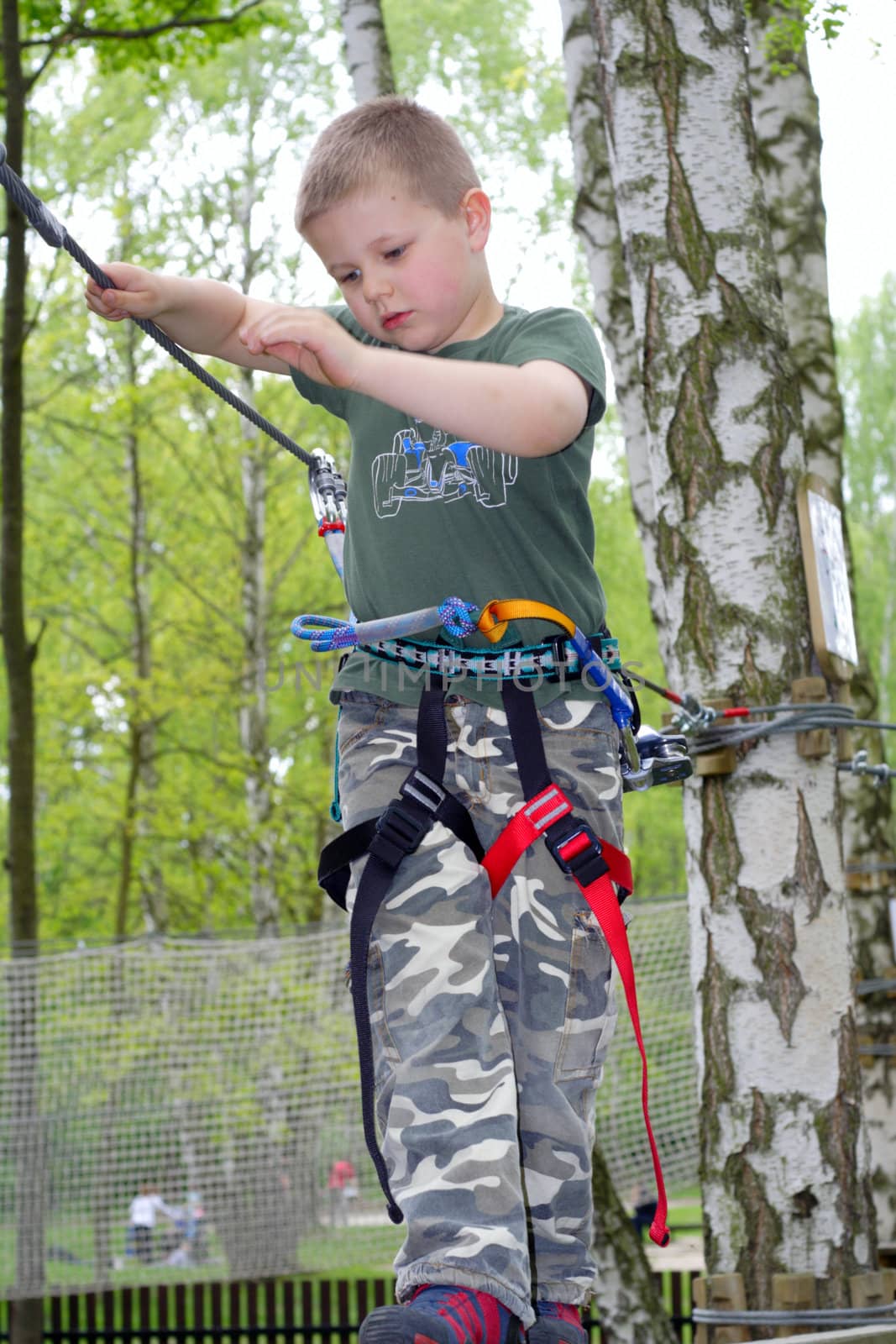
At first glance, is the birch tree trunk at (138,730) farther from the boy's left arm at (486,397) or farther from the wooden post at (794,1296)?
the boy's left arm at (486,397)

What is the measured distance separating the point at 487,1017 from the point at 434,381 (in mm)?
915

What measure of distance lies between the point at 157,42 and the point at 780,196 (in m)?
5.62

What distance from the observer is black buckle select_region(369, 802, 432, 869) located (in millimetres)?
2131

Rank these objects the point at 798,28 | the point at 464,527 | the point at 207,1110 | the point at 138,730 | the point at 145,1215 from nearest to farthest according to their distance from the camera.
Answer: the point at 464,527, the point at 798,28, the point at 145,1215, the point at 207,1110, the point at 138,730

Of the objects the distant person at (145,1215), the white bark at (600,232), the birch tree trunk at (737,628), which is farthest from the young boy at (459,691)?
the distant person at (145,1215)

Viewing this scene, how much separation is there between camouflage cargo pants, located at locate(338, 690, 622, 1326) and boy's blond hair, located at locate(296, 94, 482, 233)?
0.78 metres

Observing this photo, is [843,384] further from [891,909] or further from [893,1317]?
[893,1317]

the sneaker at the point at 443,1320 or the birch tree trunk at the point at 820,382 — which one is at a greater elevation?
the birch tree trunk at the point at 820,382

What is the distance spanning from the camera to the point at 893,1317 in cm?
298

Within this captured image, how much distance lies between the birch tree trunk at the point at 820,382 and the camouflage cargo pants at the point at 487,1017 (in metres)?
4.07

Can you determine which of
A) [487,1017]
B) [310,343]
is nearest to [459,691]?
[487,1017]

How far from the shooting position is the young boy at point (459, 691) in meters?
1.97

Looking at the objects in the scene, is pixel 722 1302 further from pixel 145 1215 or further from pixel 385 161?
pixel 145 1215

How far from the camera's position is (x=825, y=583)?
10.5 ft
